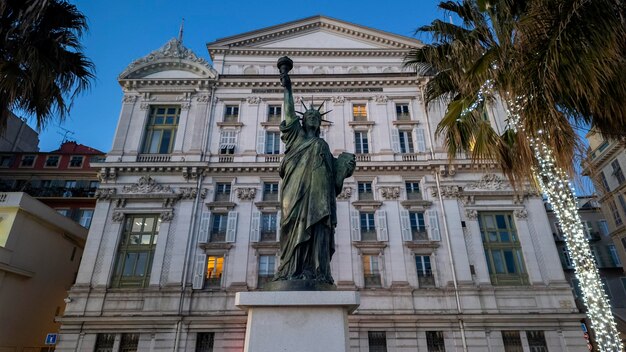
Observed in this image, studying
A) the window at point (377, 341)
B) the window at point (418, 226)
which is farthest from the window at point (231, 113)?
the window at point (377, 341)

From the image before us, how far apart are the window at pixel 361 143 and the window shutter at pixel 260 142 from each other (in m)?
5.80

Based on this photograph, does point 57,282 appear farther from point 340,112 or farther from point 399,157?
point 399,157

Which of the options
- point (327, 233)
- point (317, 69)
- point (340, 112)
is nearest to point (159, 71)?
point (317, 69)

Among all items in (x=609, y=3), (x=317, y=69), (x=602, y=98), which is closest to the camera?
(x=609, y=3)

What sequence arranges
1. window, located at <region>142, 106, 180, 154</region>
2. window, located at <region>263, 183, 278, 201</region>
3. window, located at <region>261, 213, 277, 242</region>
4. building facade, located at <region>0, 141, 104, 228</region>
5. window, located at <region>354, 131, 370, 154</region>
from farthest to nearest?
building facade, located at <region>0, 141, 104, 228</region>
window, located at <region>354, 131, 370, 154</region>
window, located at <region>142, 106, 180, 154</region>
window, located at <region>263, 183, 278, 201</region>
window, located at <region>261, 213, 277, 242</region>

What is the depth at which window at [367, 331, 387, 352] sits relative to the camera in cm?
1834

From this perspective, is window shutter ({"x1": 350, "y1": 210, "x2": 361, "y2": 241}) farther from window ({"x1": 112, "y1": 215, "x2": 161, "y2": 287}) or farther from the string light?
the string light

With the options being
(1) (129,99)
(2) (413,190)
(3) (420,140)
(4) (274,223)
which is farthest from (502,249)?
(1) (129,99)

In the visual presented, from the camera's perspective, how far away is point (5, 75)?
32.7 feet

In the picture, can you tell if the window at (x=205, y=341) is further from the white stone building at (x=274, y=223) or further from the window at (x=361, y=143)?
the window at (x=361, y=143)

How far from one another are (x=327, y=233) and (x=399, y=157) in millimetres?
17809

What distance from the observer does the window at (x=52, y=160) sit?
2989 centimetres

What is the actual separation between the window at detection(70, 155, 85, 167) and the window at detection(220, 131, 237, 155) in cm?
1431

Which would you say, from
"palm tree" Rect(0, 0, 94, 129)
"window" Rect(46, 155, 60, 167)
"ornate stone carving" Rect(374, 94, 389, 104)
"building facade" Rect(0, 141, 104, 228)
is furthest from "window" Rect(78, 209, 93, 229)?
"ornate stone carving" Rect(374, 94, 389, 104)
